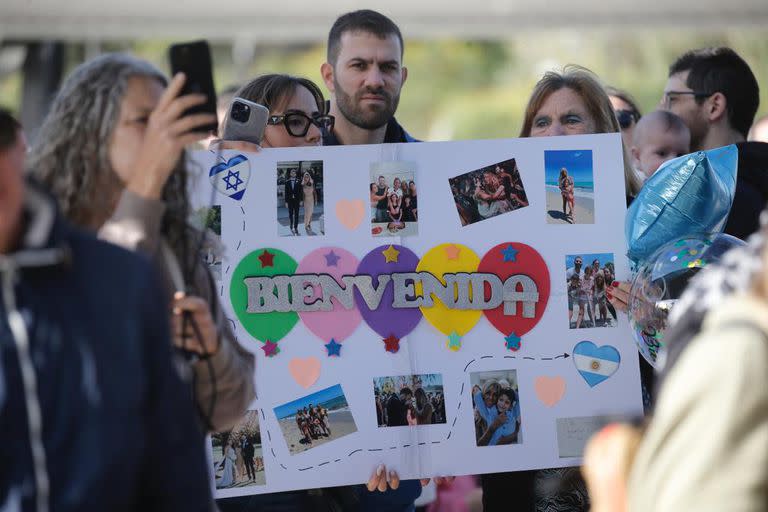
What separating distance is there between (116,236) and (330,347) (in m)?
1.31

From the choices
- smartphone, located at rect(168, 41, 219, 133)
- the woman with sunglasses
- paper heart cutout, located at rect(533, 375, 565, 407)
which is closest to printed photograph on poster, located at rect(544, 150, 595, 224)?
paper heart cutout, located at rect(533, 375, 565, 407)

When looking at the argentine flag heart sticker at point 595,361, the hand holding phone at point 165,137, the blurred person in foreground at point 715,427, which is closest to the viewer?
the blurred person in foreground at point 715,427

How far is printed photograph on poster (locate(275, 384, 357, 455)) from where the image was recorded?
3.59m

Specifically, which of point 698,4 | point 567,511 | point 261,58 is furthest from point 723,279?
point 261,58

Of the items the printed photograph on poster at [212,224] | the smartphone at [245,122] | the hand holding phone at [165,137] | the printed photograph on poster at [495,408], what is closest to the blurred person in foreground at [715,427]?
the hand holding phone at [165,137]

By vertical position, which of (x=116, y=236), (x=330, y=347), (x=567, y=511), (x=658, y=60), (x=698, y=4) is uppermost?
(x=658, y=60)

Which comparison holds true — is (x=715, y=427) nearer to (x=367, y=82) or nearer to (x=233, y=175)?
(x=233, y=175)

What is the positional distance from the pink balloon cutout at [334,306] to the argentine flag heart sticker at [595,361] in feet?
2.46

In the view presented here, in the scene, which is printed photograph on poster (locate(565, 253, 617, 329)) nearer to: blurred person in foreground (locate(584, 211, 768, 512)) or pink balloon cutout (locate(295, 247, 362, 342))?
pink balloon cutout (locate(295, 247, 362, 342))

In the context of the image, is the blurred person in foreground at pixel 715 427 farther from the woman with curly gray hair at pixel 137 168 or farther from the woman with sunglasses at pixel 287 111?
the woman with sunglasses at pixel 287 111

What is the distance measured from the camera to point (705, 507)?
1699mm

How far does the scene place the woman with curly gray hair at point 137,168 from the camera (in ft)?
8.16

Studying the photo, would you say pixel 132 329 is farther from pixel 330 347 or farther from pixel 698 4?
pixel 698 4

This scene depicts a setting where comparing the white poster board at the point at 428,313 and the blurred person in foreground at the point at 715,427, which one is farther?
the white poster board at the point at 428,313
